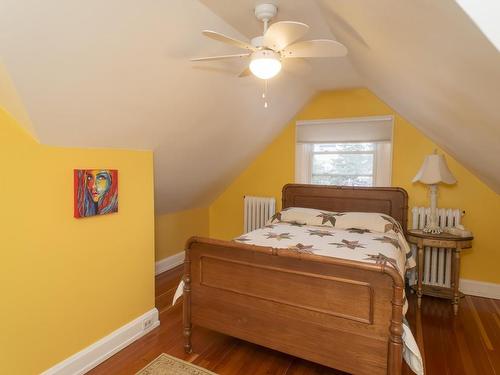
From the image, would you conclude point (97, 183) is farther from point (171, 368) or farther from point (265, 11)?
point (265, 11)

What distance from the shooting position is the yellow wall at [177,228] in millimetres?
3910

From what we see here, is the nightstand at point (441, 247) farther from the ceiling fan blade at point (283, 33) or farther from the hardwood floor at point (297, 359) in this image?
the ceiling fan blade at point (283, 33)

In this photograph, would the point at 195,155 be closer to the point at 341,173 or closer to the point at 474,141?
the point at 341,173

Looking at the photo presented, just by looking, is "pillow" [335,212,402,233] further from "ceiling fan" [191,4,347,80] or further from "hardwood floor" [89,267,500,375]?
"ceiling fan" [191,4,347,80]

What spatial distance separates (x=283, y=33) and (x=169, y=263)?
10.8 feet

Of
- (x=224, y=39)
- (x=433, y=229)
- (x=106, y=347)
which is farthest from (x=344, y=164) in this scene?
(x=106, y=347)

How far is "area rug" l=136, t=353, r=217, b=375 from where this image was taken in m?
2.06

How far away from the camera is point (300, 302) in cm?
189

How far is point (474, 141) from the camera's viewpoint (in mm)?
2033

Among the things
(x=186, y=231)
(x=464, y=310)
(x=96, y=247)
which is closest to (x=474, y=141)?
(x=464, y=310)

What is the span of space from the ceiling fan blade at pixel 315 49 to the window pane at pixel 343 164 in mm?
2244

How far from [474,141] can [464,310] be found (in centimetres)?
186

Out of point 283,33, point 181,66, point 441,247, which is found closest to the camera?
point 283,33

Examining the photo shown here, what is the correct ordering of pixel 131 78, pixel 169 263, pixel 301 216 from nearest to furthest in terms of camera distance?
pixel 131 78
pixel 301 216
pixel 169 263
